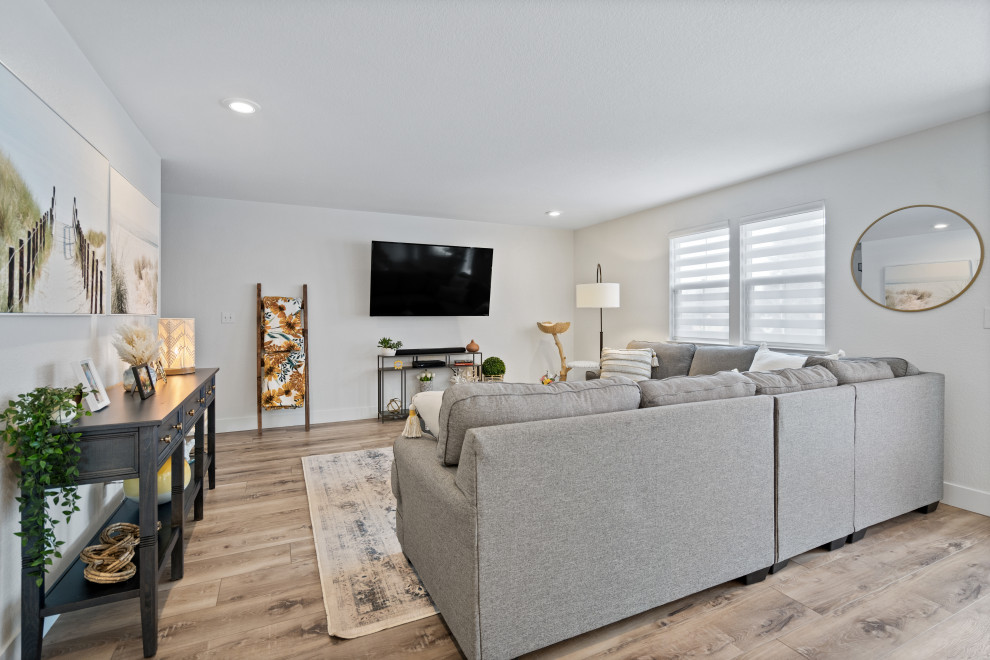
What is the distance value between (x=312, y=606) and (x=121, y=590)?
2.18ft

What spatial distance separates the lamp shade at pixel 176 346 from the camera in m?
2.90

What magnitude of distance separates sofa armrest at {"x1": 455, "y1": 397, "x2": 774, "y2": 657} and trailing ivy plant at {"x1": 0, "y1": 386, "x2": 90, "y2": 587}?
1207mm

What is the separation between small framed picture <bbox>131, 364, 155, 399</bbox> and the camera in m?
2.06

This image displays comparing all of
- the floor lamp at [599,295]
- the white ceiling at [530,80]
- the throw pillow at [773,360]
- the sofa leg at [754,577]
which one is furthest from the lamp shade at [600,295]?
the sofa leg at [754,577]

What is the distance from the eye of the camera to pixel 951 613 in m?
1.92

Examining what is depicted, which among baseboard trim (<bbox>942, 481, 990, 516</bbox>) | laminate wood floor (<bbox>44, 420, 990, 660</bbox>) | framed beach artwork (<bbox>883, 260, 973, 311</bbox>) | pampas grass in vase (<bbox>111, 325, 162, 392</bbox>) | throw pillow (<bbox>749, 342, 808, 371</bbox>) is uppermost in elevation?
framed beach artwork (<bbox>883, 260, 973, 311</bbox>)

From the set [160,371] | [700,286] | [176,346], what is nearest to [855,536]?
[700,286]

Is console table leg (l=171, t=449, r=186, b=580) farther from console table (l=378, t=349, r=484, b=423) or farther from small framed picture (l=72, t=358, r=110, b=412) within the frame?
console table (l=378, t=349, r=484, b=423)

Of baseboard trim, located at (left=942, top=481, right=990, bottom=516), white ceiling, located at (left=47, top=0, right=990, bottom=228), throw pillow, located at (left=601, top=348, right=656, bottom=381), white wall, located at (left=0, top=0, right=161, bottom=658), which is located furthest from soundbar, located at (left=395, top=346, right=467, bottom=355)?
baseboard trim, located at (left=942, top=481, right=990, bottom=516)

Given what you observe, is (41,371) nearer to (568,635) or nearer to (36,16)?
(36,16)

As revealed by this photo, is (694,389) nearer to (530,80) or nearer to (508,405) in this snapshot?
(508,405)

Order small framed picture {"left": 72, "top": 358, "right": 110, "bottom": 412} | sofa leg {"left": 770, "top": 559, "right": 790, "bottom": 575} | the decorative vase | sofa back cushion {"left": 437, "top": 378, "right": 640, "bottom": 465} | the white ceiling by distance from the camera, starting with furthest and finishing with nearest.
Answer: the decorative vase → sofa leg {"left": 770, "top": 559, "right": 790, "bottom": 575} → the white ceiling → small framed picture {"left": 72, "top": 358, "right": 110, "bottom": 412} → sofa back cushion {"left": 437, "top": 378, "right": 640, "bottom": 465}

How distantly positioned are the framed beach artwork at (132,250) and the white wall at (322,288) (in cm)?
149

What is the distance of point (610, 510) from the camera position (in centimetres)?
167
